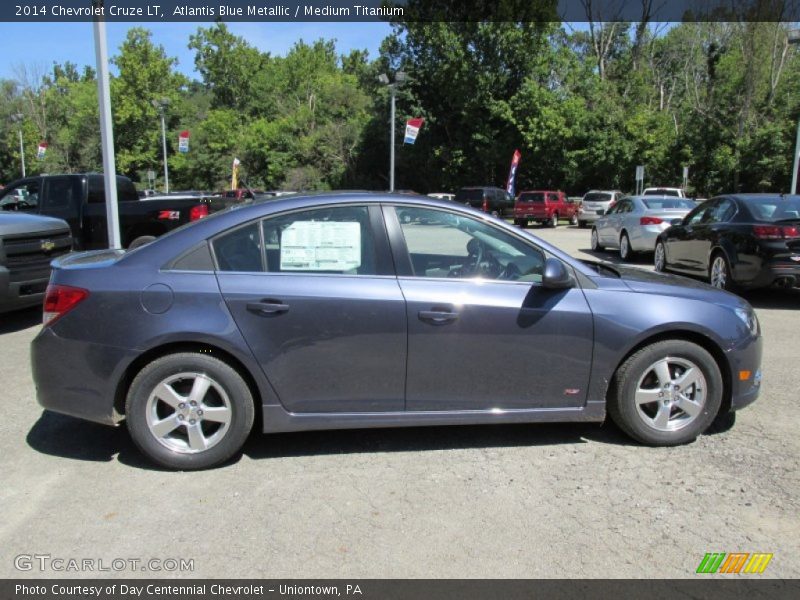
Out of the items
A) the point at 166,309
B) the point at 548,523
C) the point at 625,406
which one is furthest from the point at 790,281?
the point at 166,309

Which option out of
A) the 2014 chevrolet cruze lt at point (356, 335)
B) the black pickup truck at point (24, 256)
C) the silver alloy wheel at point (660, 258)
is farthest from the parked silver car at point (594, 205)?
the 2014 chevrolet cruze lt at point (356, 335)

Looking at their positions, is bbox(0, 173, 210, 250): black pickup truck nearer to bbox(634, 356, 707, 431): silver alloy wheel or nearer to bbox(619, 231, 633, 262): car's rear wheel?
bbox(634, 356, 707, 431): silver alloy wheel

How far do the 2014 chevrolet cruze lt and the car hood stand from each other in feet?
0.09

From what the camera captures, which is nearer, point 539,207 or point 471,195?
point 539,207

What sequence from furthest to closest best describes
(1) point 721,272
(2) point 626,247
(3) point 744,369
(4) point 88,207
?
(2) point 626,247
(4) point 88,207
(1) point 721,272
(3) point 744,369

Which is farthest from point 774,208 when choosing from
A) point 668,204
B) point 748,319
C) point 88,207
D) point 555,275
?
point 88,207

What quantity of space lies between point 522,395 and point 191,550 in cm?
207

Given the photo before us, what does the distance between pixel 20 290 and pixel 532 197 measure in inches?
1057

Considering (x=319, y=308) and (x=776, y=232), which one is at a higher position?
(x=776, y=232)

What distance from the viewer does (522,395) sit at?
397 centimetres

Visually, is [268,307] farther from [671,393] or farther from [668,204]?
[668,204]

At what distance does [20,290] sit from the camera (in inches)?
293

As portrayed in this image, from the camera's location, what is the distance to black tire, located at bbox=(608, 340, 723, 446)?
4.02m

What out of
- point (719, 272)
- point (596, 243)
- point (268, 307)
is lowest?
point (596, 243)
